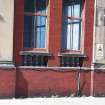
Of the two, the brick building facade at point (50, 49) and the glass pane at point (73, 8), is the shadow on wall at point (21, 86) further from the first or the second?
the glass pane at point (73, 8)

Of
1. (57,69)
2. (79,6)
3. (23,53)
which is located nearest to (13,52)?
(23,53)

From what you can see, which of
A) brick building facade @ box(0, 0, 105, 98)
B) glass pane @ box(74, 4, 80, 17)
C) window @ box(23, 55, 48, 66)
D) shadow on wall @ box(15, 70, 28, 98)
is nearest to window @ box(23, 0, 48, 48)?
brick building facade @ box(0, 0, 105, 98)

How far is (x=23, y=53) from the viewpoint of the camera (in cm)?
1577

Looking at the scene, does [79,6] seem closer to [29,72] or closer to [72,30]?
[72,30]

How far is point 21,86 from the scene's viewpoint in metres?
15.6

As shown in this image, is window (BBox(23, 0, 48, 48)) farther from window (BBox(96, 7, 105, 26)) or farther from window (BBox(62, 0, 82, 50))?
window (BBox(96, 7, 105, 26))

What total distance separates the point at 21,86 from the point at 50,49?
5.43 feet

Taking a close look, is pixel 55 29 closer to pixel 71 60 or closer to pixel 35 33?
pixel 35 33

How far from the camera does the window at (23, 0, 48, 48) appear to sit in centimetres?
1614

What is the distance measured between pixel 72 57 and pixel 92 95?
1.53 meters

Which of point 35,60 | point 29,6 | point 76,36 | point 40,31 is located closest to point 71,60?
point 76,36

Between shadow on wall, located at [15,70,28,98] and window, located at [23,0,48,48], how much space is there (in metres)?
1.11

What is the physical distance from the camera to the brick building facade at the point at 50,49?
1527 cm

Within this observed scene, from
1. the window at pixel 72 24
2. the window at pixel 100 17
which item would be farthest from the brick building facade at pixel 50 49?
the window at pixel 100 17
